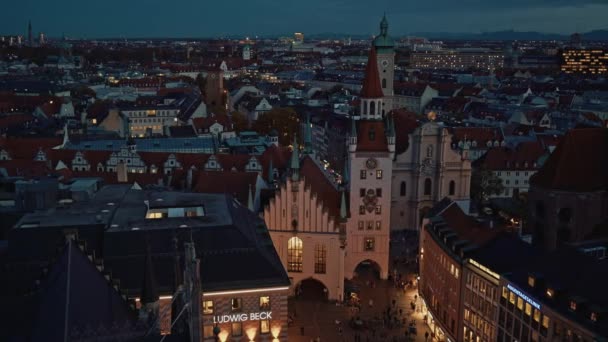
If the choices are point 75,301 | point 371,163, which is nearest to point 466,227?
point 371,163

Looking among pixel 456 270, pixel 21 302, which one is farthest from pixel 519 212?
pixel 21 302

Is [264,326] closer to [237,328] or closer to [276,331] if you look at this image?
[276,331]

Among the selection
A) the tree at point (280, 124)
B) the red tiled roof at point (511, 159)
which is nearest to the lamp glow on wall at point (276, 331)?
the red tiled roof at point (511, 159)

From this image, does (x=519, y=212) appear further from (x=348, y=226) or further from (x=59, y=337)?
(x=59, y=337)

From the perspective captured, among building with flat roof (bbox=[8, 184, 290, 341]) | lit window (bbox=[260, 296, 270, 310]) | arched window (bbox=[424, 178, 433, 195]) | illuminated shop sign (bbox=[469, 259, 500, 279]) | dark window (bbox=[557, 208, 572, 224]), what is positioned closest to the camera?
building with flat roof (bbox=[8, 184, 290, 341])

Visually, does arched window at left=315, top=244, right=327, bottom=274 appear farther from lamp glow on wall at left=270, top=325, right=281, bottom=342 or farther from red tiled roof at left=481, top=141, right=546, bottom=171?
red tiled roof at left=481, top=141, right=546, bottom=171

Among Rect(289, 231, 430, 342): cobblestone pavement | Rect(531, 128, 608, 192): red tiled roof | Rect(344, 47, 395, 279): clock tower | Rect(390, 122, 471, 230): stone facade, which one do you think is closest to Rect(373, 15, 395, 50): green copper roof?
Rect(390, 122, 471, 230): stone facade
